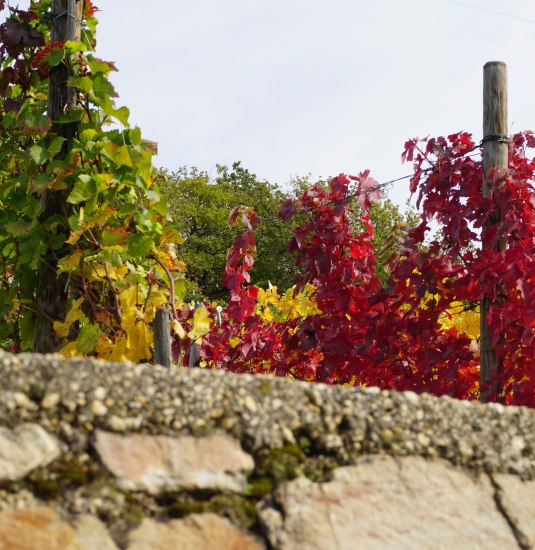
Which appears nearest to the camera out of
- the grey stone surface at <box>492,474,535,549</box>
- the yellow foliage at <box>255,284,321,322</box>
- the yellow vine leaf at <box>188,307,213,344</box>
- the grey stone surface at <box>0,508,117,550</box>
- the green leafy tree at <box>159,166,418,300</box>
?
the grey stone surface at <box>0,508,117,550</box>

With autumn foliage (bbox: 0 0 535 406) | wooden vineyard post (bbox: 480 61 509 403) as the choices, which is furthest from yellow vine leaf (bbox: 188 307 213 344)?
wooden vineyard post (bbox: 480 61 509 403)

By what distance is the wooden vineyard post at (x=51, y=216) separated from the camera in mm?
4160

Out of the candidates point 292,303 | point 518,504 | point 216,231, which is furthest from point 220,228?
point 518,504

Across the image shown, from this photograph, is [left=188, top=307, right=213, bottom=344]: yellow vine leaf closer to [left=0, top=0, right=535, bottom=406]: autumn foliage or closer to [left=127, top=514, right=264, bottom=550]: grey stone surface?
[left=0, top=0, right=535, bottom=406]: autumn foliage

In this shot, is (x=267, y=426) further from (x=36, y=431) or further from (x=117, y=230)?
(x=117, y=230)

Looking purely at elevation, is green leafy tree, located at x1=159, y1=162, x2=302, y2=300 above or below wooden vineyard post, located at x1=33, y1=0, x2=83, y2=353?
above

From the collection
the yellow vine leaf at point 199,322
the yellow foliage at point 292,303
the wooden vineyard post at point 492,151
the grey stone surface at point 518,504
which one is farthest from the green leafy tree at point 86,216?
the grey stone surface at point 518,504

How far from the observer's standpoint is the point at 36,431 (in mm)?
1668

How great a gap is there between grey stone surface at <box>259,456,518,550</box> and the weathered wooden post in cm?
197

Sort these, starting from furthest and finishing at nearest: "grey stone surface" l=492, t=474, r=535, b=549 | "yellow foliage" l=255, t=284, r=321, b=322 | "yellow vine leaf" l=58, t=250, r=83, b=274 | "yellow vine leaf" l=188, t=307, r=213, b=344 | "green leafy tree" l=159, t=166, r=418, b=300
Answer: "green leafy tree" l=159, t=166, r=418, b=300
"yellow foliage" l=255, t=284, r=321, b=322
"yellow vine leaf" l=188, t=307, r=213, b=344
"yellow vine leaf" l=58, t=250, r=83, b=274
"grey stone surface" l=492, t=474, r=535, b=549

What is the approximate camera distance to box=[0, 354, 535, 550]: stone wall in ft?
5.43

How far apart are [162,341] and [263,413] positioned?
6.46 feet


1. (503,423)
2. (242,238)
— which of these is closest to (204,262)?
(242,238)

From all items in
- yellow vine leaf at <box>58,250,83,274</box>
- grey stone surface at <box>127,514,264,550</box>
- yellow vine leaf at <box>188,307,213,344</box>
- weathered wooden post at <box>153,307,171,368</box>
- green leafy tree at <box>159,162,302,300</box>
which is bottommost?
grey stone surface at <box>127,514,264,550</box>
